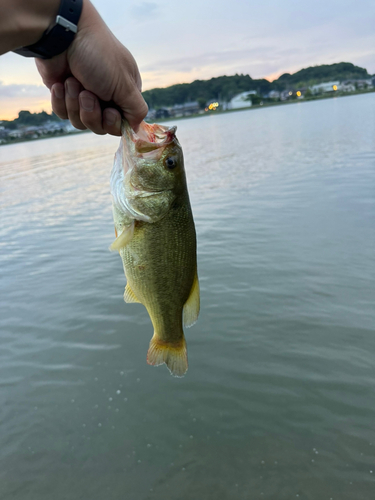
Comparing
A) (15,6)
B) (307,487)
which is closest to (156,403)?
(307,487)

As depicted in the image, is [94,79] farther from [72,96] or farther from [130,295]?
[130,295]

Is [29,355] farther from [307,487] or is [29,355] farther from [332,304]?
[332,304]

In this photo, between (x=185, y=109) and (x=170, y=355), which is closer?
(x=170, y=355)

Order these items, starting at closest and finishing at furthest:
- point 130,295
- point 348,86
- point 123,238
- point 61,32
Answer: point 61,32
point 123,238
point 130,295
point 348,86

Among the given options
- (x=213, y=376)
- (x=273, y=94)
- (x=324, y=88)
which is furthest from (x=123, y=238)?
(x=273, y=94)

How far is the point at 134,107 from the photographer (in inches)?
87.8

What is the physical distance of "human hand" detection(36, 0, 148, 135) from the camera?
192 centimetres

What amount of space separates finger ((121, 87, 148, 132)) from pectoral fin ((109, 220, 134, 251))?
67cm

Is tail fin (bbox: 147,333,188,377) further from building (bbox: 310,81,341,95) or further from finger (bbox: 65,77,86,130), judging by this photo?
building (bbox: 310,81,341,95)

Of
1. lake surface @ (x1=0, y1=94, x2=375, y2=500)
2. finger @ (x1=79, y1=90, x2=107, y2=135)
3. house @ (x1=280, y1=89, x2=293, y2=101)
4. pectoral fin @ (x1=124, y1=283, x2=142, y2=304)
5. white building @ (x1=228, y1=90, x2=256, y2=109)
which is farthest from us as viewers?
house @ (x1=280, y1=89, x2=293, y2=101)

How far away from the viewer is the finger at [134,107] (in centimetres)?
217

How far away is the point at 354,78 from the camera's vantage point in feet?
554

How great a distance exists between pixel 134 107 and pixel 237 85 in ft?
529

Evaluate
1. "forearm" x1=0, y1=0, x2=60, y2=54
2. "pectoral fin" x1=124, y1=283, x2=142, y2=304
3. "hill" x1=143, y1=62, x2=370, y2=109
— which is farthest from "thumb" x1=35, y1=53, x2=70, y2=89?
"hill" x1=143, y1=62, x2=370, y2=109
